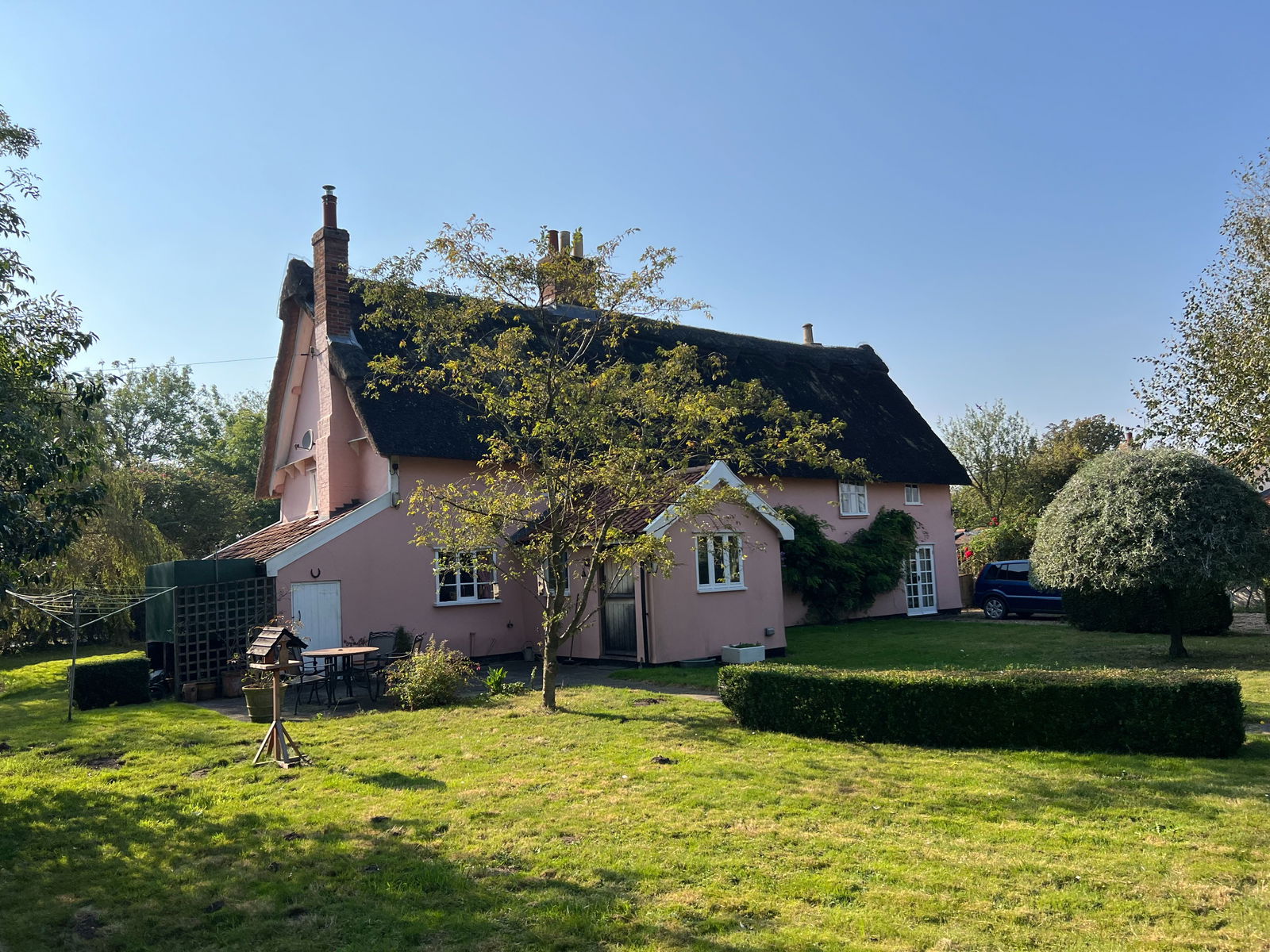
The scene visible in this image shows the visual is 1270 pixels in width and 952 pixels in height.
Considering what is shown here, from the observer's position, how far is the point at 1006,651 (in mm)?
16859

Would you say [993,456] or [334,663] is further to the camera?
[993,456]

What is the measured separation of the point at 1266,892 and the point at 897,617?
2182 centimetres

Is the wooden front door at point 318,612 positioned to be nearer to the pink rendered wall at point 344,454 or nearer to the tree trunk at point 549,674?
the pink rendered wall at point 344,454

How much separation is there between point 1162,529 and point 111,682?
1773 cm

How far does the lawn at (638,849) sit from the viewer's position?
4969 mm

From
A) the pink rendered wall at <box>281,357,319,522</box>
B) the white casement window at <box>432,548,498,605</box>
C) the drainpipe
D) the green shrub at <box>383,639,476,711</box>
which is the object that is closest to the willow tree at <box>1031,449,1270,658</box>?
the drainpipe

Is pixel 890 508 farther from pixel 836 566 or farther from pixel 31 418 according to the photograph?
pixel 31 418

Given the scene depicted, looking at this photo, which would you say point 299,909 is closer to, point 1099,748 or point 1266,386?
point 1099,748

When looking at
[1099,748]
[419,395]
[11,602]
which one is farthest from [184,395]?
[1099,748]

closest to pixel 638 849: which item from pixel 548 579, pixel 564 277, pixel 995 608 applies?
pixel 548 579

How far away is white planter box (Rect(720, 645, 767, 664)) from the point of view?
52.5 ft

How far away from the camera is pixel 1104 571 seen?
1539 cm

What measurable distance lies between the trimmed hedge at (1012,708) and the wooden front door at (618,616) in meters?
6.68

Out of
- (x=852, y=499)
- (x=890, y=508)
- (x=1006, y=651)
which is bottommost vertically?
(x=1006, y=651)
